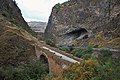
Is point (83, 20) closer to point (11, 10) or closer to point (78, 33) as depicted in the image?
point (78, 33)

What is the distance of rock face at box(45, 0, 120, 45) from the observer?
51.2 meters

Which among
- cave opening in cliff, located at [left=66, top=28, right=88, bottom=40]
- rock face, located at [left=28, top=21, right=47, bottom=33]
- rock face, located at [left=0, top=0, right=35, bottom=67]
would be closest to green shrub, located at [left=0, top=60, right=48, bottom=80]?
rock face, located at [left=0, top=0, right=35, bottom=67]

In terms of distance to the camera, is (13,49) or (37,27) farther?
(37,27)

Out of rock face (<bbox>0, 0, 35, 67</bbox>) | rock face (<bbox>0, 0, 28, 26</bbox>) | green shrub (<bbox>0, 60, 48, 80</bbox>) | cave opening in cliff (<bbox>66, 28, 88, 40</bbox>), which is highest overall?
rock face (<bbox>0, 0, 28, 26</bbox>)

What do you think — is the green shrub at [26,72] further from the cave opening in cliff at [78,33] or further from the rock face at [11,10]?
the cave opening in cliff at [78,33]

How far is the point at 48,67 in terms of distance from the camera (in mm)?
21609

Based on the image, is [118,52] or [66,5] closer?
[118,52]

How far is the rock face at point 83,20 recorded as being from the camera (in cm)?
5119

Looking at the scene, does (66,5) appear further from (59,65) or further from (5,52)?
(59,65)

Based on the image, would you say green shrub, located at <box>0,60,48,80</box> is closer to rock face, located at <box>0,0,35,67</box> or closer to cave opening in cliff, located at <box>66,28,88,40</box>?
rock face, located at <box>0,0,35,67</box>

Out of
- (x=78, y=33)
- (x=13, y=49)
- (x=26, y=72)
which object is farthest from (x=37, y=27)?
(x=26, y=72)

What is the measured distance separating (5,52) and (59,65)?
7445 millimetres

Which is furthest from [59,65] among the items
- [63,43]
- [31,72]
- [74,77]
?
[63,43]

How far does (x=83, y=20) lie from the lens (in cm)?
6456
